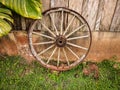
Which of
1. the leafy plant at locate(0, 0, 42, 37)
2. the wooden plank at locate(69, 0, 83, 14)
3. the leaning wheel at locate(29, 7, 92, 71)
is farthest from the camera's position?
the leaning wheel at locate(29, 7, 92, 71)

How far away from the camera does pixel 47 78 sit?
12.6 ft

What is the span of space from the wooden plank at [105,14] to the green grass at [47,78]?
0.70m

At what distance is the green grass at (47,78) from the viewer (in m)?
3.72

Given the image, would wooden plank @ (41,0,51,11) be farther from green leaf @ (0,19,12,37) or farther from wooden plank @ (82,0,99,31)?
green leaf @ (0,19,12,37)

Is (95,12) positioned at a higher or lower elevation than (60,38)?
higher

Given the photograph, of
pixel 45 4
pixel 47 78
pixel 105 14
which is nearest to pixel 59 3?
pixel 45 4

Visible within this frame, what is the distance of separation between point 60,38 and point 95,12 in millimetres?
676

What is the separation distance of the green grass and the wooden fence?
0.66m

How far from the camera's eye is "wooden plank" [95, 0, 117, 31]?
3.48 metres

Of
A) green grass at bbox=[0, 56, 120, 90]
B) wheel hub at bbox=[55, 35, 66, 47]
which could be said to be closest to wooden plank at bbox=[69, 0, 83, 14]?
wheel hub at bbox=[55, 35, 66, 47]

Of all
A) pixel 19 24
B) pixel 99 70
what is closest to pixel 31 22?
pixel 19 24

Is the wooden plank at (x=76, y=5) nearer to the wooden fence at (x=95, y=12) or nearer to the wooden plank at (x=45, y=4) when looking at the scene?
the wooden fence at (x=95, y=12)

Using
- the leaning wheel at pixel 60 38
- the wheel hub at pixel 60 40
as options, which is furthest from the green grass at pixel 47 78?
the wheel hub at pixel 60 40

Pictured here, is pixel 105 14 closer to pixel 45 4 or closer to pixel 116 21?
pixel 116 21
